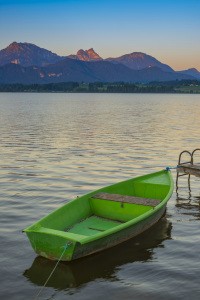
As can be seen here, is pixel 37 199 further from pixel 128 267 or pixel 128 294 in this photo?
pixel 128 294

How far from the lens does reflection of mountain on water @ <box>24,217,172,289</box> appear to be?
11117 millimetres

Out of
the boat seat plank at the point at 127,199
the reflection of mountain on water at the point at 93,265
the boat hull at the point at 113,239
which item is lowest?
the reflection of mountain on water at the point at 93,265

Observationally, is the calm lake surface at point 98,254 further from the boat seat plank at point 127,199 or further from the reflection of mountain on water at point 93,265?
the boat seat plank at point 127,199

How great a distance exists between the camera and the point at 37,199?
19.2m

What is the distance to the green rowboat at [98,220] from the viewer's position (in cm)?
1137

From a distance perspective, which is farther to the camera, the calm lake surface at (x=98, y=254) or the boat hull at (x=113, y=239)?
the boat hull at (x=113, y=239)

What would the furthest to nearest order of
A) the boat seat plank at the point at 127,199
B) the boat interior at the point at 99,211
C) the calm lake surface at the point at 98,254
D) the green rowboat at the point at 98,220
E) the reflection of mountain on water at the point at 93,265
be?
the boat seat plank at the point at 127,199 < the boat interior at the point at 99,211 < the green rowboat at the point at 98,220 < the reflection of mountain on water at the point at 93,265 < the calm lake surface at the point at 98,254

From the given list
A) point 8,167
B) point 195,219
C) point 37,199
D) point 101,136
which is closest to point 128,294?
point 195,219

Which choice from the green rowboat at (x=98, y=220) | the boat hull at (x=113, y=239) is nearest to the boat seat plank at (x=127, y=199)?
the green rowboat at (x=98, y=220)

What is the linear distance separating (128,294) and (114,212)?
4.95m

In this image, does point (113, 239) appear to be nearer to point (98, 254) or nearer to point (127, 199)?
point (98, 254)

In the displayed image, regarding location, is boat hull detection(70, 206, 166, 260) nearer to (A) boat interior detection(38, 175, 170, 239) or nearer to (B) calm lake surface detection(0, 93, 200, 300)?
(B) calm lake surface detection(0, 93, 200, 300)

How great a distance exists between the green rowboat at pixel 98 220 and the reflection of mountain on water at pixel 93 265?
13.3 inches

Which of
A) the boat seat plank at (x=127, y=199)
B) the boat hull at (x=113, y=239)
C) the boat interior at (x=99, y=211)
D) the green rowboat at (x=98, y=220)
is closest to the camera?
the green rowboat at (x=98, y=220)
